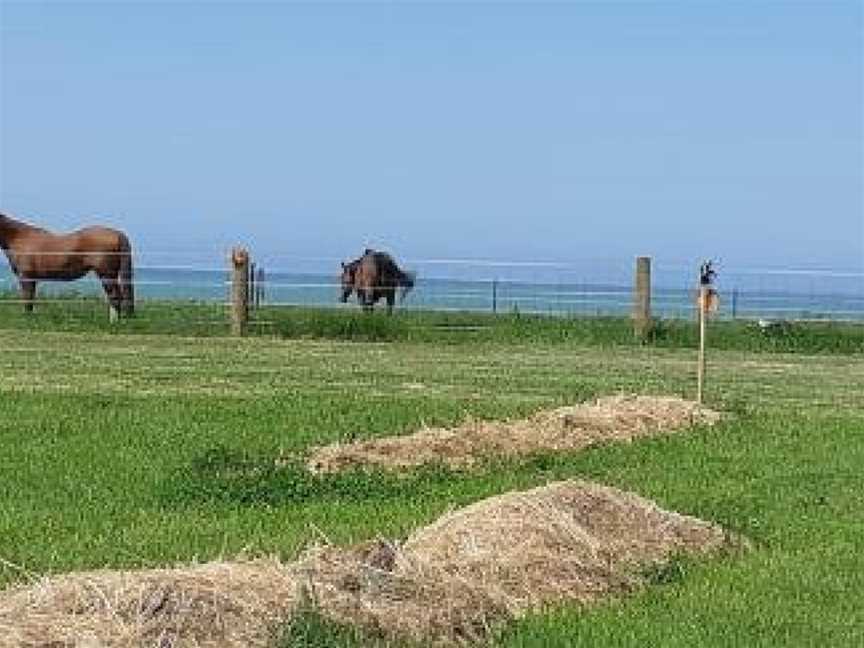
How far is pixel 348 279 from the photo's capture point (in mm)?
43844

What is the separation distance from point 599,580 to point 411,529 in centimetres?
169

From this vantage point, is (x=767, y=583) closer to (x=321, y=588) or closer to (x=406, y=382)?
(x=321, y=588)

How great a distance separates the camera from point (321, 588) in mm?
8445

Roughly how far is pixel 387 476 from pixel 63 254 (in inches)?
1026

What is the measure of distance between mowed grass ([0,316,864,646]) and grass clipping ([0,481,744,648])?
0.23 m

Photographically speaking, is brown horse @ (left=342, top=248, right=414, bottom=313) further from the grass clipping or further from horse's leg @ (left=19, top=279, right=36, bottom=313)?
the grass clipping

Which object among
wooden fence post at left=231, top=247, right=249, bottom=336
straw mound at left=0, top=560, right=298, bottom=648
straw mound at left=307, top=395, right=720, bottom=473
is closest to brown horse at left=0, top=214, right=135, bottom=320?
wooden fence post at left=231, top=247, right=249, bottom=336

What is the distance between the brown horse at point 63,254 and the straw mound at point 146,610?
29.2 m

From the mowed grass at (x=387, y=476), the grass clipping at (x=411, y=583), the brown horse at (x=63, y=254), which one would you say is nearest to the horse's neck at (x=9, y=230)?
the brown horse at (x=63, y=254)

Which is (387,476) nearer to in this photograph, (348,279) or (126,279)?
(126,279)

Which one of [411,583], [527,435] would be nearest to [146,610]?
[411,583]

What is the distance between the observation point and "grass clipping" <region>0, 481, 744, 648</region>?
25.3 ft

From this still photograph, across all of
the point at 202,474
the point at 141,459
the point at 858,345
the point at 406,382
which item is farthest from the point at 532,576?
the point at 858,345

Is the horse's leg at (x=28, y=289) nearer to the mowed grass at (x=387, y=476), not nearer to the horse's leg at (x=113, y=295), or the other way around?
the horse's leg at (x=113, y=295)
